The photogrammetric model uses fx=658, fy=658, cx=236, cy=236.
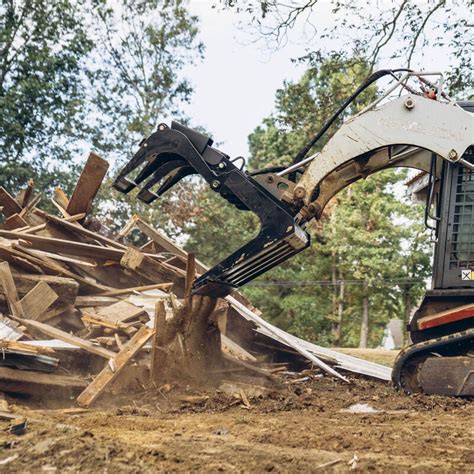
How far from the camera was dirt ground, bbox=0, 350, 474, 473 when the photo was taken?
11.9 ft

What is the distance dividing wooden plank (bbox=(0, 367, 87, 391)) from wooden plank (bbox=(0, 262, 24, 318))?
1285mm

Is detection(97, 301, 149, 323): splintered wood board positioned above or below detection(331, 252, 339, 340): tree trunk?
below

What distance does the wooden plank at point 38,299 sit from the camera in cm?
709

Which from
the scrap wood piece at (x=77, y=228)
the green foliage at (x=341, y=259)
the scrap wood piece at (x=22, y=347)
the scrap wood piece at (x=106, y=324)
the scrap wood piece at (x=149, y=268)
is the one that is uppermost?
the green foliage at (x=341, y=259)

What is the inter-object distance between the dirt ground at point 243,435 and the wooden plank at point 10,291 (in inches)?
58.7

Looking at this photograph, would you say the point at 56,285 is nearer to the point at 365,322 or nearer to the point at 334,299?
the point at 365,322

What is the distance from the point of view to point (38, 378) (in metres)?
5.80

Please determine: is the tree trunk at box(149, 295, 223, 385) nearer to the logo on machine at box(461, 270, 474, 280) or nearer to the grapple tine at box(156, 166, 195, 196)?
the grapple tine at box(156, 166, 195, 196)

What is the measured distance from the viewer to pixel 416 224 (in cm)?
2572

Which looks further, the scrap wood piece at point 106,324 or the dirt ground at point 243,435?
the scrap wood piece at point 106,324

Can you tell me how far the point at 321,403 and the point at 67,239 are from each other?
13.6 ft

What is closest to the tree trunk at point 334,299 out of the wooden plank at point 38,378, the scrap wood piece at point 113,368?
the scrap wood piece at point 113,368

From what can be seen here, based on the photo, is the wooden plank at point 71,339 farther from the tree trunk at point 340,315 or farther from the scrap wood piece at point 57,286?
the tree trunk at point 340,315

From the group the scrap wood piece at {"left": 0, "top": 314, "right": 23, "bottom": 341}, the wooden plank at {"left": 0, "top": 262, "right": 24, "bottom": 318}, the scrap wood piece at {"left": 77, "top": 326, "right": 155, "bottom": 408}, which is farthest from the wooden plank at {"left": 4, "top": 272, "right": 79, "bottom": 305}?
the scrap wood piece at {"left": 77, "top": 326, "right": 155, "bottom": 408}
